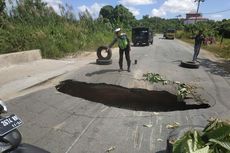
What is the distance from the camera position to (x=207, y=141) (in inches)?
176

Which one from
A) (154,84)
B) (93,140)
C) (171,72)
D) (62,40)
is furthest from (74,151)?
(62,40)

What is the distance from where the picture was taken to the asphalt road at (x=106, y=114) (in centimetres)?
655

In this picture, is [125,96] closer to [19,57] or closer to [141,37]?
[19,57]

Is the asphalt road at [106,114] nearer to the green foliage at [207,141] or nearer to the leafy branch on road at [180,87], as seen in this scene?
the leafy branch on road at [180,87]

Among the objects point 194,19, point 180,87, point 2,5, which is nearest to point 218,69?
point 180,87

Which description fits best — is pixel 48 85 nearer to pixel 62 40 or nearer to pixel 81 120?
pixel 81 120

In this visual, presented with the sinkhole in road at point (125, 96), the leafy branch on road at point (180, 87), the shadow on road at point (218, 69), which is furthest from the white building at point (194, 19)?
the sinkhole in road at point (125, 96)

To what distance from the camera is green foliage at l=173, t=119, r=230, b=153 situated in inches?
167

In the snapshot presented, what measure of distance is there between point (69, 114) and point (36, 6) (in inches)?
626

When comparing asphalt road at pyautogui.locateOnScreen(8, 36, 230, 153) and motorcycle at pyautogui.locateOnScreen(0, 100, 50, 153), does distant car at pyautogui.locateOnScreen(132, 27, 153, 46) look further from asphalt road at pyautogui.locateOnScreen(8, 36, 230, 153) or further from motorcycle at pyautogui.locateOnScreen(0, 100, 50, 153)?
motorcycle at pyautogui.locateOnScreen(0, 100, 50, 153)

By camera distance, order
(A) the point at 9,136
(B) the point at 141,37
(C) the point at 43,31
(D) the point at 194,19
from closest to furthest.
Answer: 1. (A) the point at 9,136
2. (C) the point at 43,31
3. (B) the point at 141,37
4. (D) the point at 194,19

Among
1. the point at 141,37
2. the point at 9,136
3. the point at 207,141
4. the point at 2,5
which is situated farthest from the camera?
the point at 141,37

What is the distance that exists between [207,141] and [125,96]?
6136 millimetres

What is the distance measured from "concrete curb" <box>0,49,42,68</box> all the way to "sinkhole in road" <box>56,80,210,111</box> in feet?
13.0
